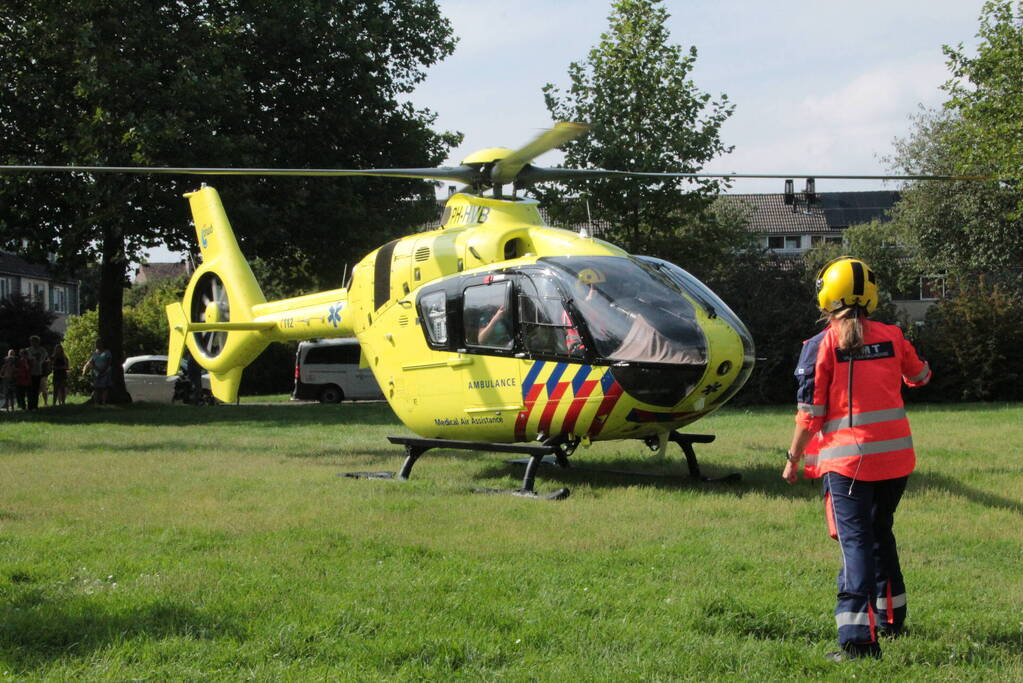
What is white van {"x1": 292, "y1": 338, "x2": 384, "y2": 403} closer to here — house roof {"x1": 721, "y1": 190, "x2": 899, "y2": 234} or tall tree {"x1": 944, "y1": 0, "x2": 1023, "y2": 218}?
tall tree {"x1": 944, "y1": 0, "x2": 1023, "y2": 218}

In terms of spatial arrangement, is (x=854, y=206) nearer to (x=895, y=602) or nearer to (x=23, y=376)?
(x=23, y=376)

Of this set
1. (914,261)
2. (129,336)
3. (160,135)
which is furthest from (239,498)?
(914,261)

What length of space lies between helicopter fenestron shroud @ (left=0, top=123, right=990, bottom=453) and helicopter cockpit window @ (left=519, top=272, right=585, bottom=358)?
0.01m

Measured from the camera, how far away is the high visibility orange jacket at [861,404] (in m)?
5.29

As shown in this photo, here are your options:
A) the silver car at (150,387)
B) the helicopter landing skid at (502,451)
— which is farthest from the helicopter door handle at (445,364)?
the silver car at (150,387)

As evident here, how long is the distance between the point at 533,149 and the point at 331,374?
26.1 m

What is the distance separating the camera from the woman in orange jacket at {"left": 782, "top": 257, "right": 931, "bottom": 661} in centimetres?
519

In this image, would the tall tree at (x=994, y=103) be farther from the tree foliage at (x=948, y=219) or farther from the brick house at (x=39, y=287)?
the brick house at (x=39, y=287)

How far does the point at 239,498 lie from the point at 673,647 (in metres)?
6.16

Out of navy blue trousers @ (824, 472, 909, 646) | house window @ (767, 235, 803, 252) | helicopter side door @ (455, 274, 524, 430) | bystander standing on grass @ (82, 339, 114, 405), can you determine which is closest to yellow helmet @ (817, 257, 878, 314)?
navy blue trousers @ (824, 472, 909, 646)

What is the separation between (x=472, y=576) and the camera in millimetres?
6805

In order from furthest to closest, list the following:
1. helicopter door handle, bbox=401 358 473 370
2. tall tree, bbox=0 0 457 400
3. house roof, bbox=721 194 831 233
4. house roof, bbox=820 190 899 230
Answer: house roof, bbox=820 190 899 230, house roof, bbox=721 194 831 233, tall tree, bbox=0 0 457 400, helicopter door handle, bbox=401 358 473 370

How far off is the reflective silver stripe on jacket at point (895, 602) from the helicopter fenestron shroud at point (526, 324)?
4617mm

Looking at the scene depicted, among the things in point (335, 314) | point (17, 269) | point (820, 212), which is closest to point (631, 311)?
point (335, 314)
